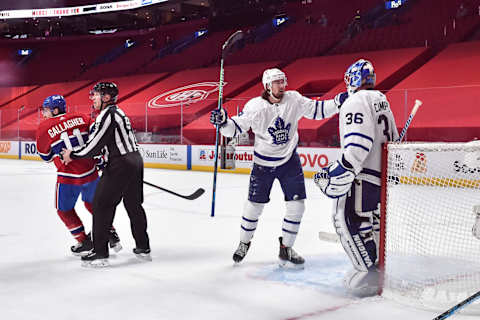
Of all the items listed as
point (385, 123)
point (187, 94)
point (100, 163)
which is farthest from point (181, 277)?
point (187, 94)

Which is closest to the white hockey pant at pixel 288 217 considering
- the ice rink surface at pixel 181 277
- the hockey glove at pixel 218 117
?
the ice rink surface at pixel 181 277

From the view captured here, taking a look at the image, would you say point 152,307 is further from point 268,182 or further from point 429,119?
point 429,119

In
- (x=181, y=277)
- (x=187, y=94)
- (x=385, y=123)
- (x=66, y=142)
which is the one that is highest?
(x=187, y=94)

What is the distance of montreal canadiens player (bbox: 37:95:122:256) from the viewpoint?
12.4ft

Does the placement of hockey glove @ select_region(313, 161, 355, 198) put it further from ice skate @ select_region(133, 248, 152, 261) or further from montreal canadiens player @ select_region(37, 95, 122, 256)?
montreal canadiens player @ select_region(37, 95, 122, 256)

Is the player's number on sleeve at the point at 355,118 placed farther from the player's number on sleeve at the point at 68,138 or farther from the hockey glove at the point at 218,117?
the player's number on sleeve at the point at 68,138

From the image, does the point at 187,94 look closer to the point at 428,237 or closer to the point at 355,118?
the point at 428,237

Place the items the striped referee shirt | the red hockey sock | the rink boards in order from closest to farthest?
the striped referee shirt
the red hockey sock
the rink boards

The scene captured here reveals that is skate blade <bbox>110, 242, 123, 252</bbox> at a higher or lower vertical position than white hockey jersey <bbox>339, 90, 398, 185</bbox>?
lower

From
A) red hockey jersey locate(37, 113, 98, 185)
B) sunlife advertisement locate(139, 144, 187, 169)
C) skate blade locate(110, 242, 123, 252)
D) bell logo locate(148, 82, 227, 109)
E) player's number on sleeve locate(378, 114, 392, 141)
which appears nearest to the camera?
player's number on sleeve locate(378, 114, 392, 141)

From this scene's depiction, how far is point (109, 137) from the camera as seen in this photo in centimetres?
356

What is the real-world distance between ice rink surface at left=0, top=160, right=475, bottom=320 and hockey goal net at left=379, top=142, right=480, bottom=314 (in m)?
0.27

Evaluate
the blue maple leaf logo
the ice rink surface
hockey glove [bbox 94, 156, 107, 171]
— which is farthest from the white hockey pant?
hockey glove [bbox 94, 156, 107, 171]

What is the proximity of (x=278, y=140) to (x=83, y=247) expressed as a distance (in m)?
1.66
